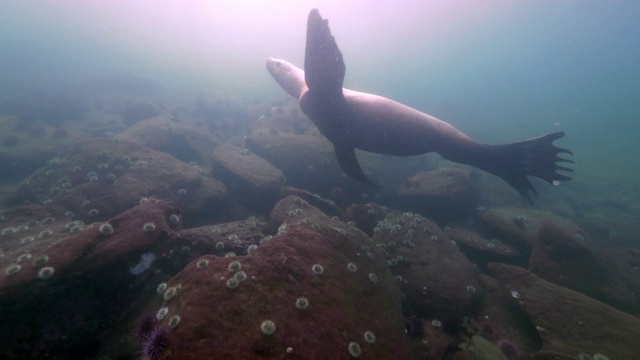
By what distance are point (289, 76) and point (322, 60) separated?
425 centimetres

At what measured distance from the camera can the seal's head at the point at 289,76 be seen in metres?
10.9

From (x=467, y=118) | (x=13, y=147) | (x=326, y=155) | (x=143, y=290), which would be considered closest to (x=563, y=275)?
(x=326, y=155)

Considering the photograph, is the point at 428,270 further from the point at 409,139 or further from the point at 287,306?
the point at 287,306

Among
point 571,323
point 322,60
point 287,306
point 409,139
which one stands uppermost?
point 322,60

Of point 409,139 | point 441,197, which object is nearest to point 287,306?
point 409,139

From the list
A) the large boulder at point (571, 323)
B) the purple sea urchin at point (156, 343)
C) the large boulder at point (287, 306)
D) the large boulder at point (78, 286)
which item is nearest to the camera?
the purple sea urchin at point (156, 343)

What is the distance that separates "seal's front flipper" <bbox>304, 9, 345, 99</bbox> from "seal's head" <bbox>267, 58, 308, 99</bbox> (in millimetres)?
2751

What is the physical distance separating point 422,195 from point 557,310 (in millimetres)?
7075

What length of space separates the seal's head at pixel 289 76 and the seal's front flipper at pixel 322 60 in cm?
275

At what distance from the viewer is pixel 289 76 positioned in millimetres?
11258

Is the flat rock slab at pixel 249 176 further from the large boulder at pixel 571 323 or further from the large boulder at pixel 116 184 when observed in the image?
the large boulder at pixel 571 323

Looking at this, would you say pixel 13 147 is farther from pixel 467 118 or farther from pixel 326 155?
pixel 467 118

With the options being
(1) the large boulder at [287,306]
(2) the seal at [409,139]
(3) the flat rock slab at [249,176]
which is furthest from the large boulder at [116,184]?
(1) the large boulder at [287,306]

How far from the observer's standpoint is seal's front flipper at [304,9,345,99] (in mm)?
7023
